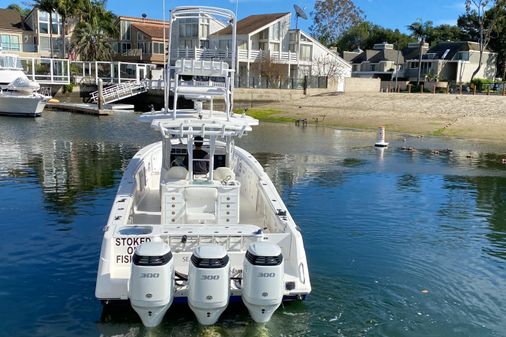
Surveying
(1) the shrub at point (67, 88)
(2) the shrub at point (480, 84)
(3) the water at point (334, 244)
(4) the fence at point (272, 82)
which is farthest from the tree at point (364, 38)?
(3) the water at point (334, 244)

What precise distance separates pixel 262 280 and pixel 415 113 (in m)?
39.5

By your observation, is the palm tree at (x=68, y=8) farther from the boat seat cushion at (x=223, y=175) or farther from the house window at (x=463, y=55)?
the boat seat cushion at (x=223, y=175)

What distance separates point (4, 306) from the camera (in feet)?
28.0

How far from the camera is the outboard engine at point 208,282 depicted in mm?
6824

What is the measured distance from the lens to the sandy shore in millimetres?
37188

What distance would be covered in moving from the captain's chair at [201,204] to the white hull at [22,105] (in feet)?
124

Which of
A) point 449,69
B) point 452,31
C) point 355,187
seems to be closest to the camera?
point 355,187

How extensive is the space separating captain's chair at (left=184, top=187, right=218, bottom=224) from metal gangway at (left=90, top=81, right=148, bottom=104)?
47.1 m

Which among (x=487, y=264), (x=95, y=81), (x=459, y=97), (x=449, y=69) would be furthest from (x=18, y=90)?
(x=449, y=69)

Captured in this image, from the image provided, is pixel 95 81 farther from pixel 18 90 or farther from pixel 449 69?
pixel 449 69

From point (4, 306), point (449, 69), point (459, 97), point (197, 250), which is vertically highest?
point (449, 69)

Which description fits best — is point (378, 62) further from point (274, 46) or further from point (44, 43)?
point (44, 43)

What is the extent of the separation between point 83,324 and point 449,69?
262ft

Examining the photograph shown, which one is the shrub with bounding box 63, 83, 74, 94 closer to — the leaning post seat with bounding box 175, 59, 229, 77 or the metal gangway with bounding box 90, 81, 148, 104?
the metal gangway with bounding box 90, 81, 148, 104
